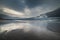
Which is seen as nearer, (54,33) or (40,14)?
(54,33)

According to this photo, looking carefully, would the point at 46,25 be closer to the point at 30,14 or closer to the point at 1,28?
the point at 30,14

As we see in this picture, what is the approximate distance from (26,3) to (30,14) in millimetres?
149

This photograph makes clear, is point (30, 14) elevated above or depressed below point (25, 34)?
above

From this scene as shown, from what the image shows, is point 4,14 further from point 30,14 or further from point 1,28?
point 30,14

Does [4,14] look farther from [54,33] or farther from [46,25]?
[54,33]

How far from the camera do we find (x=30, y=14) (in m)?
1.06

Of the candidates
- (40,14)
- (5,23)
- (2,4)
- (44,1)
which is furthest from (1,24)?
(44,1)

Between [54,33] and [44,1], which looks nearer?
[54,33]

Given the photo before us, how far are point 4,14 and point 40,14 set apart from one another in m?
0.46

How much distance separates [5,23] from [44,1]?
562mm

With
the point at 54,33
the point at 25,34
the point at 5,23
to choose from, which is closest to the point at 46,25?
the point at 54,33

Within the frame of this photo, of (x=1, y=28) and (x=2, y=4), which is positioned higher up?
(x=2, y=4)

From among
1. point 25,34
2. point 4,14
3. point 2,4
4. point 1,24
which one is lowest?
point 25,34

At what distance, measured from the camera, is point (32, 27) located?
3.29ft
